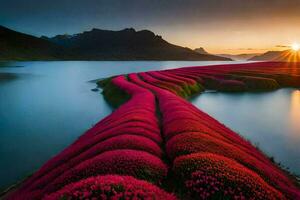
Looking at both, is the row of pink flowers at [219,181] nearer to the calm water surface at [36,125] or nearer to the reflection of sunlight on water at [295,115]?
the calm water surface at [36,125]

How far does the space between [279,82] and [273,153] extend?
2507 inches

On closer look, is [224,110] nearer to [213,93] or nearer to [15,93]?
[213,93]

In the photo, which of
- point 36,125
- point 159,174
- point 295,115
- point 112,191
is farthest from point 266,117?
point 112,191

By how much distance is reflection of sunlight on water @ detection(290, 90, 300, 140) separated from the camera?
36925 mm

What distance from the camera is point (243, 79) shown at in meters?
83.6

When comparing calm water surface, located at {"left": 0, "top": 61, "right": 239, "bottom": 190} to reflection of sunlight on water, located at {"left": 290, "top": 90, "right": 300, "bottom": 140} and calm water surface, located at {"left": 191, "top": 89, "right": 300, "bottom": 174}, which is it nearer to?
calm water surface, located at {"left": 191, "top": 89, "right": 300, "bottom": 174}

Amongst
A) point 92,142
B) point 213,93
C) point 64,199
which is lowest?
point 213,93

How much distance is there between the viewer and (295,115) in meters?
48.1

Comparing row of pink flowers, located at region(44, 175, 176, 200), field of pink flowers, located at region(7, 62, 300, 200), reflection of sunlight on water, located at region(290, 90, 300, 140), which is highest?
row of pink flowers, located at region(44, 175, 176, 200)

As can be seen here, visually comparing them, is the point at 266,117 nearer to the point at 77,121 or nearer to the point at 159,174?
the point at 77,121

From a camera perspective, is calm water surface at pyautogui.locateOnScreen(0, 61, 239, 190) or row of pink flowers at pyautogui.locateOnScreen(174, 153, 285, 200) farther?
calm water surface at pyautogui.locateOnScreen(0, 61, 239, 190)

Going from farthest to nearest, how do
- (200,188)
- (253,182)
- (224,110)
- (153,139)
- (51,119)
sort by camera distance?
(224,110) < (51,119) < (153,139) < (253,182) < (200,188)

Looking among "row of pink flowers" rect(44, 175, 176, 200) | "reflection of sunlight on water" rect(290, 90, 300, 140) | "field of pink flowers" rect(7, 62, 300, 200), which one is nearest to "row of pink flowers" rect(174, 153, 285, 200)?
"field of pink flowers" rect(7, 62, 300, 200)

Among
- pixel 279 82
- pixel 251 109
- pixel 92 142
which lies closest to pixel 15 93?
pixel 251 109
